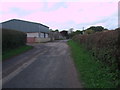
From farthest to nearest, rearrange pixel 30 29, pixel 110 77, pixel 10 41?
pixel 30 29, pixel 10 41, pixel 110 77

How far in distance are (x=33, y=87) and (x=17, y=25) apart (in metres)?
48.7

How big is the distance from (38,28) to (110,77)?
153ft

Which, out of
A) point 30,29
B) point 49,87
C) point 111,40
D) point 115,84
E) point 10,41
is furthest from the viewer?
point 30,29

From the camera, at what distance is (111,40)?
7.84 m

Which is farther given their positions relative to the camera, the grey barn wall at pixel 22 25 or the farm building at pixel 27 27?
the grey barn wall at pixel 22 25

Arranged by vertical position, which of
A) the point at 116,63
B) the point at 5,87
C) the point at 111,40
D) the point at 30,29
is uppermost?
A: the point at 30,29

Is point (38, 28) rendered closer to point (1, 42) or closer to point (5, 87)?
point (1, 42)

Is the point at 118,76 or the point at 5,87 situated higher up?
the point at 118,76

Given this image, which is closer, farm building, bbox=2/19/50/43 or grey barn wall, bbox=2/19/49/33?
farm building, bbox=2/19/50/43

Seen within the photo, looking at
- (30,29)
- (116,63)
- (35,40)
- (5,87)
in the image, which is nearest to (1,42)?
(5,87)

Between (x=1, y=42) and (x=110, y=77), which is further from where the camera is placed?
(x=1, y=42)

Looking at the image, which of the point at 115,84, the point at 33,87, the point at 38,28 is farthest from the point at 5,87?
the point at 38,28

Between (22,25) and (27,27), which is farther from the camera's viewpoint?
(22,25)

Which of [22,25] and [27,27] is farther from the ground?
[22,25]
